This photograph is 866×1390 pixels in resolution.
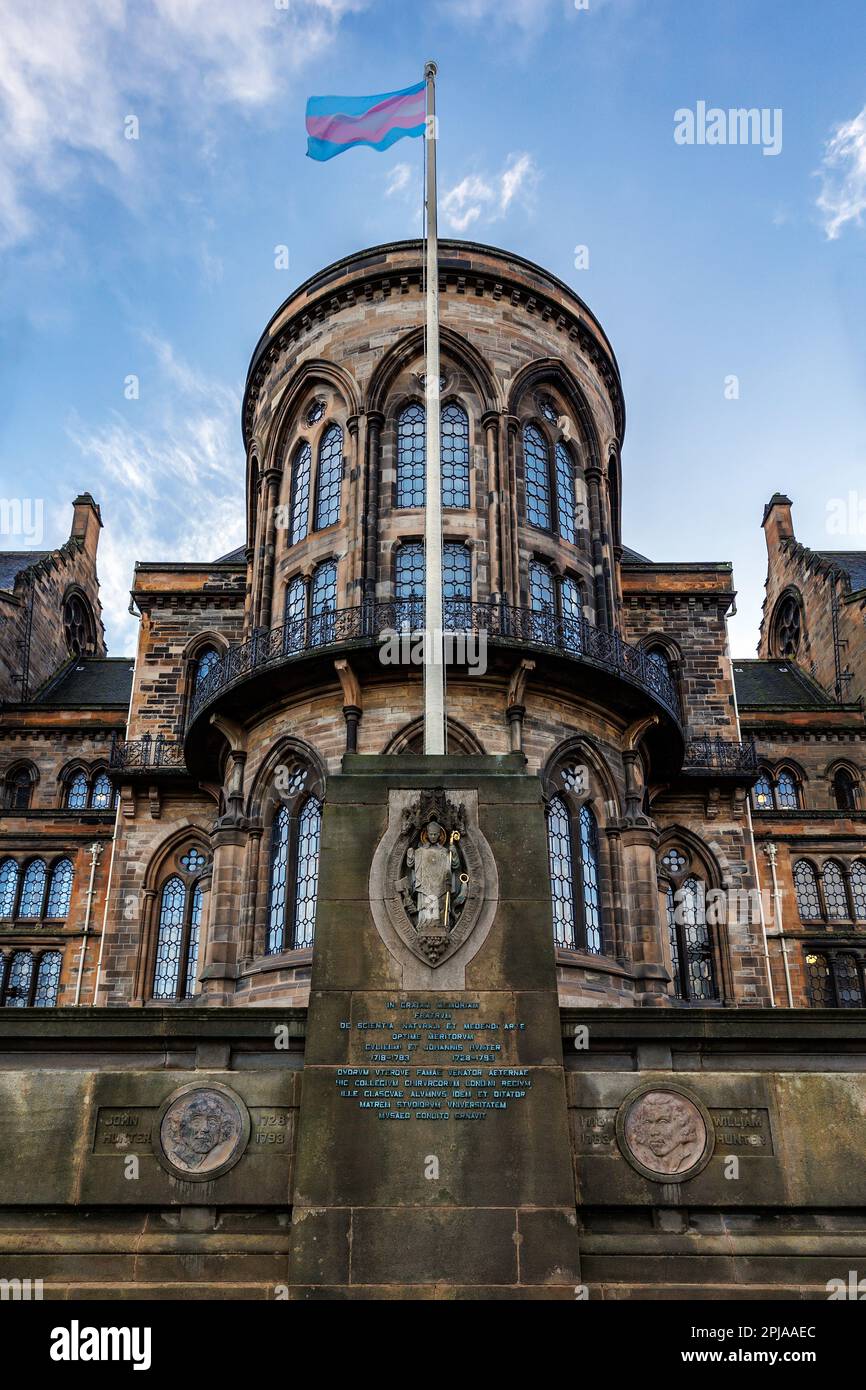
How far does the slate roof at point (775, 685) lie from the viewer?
41875mm

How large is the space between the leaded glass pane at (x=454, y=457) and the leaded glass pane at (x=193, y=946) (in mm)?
11051

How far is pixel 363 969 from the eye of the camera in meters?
9.96

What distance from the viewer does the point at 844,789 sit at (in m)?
37.8

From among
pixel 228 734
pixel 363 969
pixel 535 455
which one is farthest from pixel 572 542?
pixel 363 969

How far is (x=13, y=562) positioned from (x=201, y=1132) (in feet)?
136

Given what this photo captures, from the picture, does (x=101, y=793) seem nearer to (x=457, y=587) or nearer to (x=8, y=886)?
(x=8, y=886)

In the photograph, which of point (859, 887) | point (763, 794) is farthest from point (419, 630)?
point (763, 794)

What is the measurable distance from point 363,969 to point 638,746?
45.0ft

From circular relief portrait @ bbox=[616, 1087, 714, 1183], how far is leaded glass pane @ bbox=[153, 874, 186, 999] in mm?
18141

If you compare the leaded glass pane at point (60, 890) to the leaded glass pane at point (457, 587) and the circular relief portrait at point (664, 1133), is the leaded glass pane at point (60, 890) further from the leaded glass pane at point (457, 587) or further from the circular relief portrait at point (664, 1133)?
the circular relief portrait at point (664, 1133)

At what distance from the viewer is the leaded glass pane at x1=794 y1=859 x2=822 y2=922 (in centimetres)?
3309

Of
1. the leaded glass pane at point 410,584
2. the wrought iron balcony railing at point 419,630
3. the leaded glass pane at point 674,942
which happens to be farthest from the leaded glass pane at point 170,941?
the leaded glass pane at point 674,942

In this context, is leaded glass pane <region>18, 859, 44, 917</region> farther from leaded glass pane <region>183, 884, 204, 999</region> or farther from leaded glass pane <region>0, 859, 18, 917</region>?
leaded glass pane <region>183, 884, 204, 999</region>
